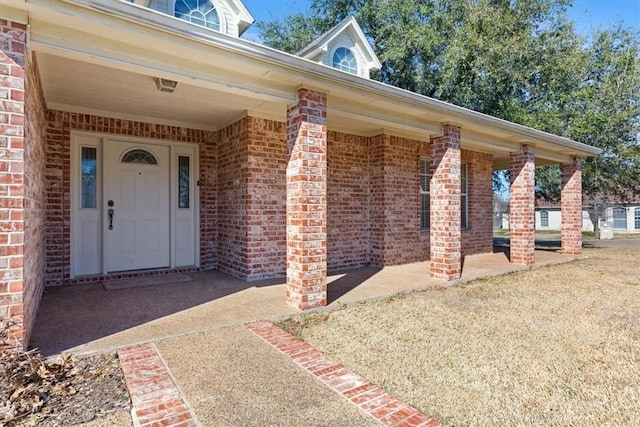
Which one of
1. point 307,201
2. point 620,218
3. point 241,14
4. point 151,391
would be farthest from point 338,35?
point 620,218

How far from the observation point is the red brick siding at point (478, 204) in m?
9.69

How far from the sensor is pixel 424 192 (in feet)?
28.2

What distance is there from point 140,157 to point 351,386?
5.45 meters

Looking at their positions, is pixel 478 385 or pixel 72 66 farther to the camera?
pixel 72 66

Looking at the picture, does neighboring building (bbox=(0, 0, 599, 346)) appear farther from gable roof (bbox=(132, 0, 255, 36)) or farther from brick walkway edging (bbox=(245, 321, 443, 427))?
brick walkway edging (bbox=(245, 321, 443, 427))

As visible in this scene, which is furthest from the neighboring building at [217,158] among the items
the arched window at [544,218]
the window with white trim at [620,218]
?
the arched window at [544,218]

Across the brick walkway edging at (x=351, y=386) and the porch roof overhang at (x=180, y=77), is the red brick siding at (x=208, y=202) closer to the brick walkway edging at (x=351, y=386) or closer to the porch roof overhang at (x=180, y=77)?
the porch roof overhang at (x=180, y=77)

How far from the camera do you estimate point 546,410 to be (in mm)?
2365

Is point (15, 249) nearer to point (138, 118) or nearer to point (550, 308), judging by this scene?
point (138, 118)

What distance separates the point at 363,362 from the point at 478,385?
90 centimetres

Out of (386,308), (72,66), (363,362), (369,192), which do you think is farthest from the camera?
(369,192)

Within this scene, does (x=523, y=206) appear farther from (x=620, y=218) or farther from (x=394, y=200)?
(x=620, y=218)

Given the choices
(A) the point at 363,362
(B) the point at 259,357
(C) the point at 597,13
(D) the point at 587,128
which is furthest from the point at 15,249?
(C) the point at 597,13

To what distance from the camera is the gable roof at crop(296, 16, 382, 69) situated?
26.0 ft
